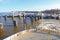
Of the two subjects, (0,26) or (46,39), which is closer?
(46,39)

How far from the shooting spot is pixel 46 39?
69.7 feet

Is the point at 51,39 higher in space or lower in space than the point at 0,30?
higher

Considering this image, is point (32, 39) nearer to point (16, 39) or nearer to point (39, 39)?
point (39, 39)

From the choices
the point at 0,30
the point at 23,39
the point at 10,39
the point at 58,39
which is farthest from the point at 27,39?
the point at 0,30

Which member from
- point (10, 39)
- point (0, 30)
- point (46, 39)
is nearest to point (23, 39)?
point (10, 39)

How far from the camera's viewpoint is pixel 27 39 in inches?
847

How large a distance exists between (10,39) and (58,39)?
6961 millimetres

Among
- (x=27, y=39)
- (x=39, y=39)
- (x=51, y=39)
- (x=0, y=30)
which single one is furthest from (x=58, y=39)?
(x=0, y=30)

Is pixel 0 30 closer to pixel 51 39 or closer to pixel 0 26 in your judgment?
pixel 0 26

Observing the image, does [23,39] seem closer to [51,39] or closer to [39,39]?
[39,39]

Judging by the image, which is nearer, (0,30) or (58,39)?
(58,39)

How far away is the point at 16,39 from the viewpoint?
69.7 feet

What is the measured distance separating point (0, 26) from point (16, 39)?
25678mm

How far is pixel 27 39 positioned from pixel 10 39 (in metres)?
2.57
